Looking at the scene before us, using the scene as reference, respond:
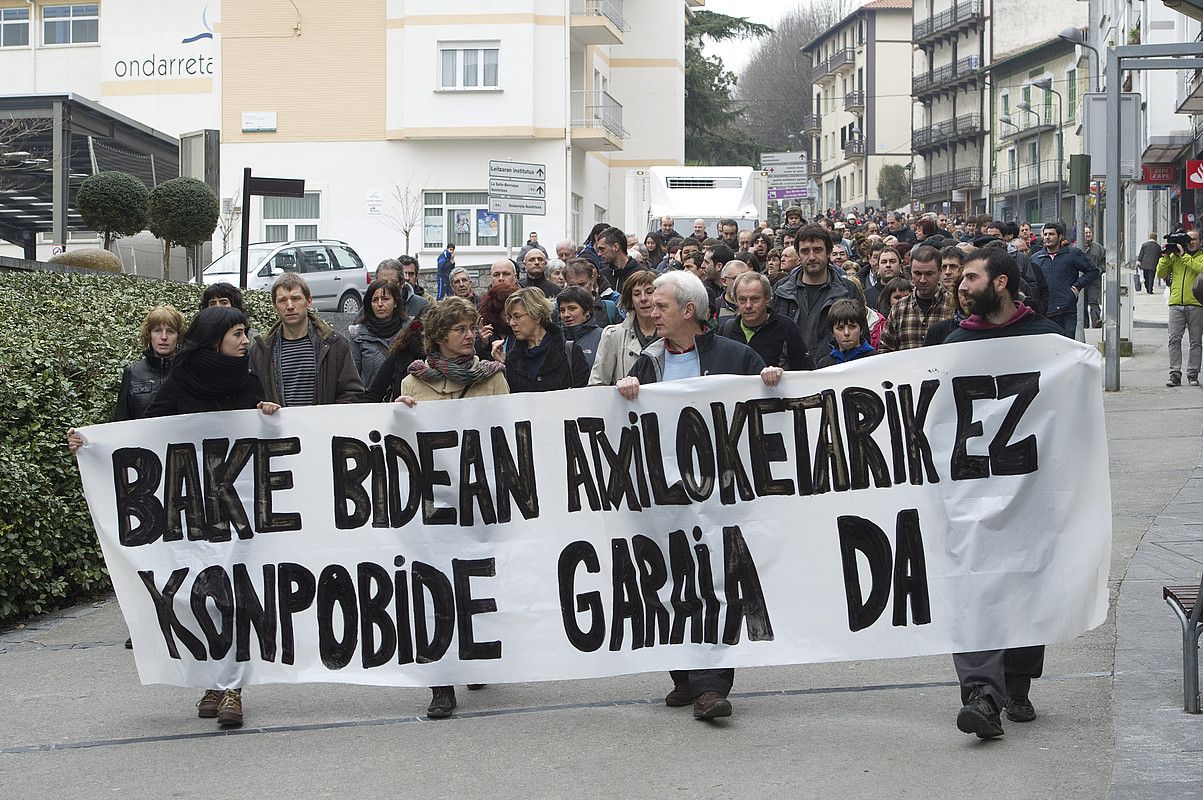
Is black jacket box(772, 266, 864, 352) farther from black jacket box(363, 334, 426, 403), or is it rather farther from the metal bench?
the metal bench

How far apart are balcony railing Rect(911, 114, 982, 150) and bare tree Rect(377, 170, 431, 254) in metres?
50.3

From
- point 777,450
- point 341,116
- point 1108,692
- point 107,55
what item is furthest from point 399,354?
point 107,55

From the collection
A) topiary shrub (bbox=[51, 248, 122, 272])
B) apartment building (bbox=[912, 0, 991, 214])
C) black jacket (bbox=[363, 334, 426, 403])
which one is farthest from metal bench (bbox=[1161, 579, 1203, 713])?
apartment building (bbox=[912, 0, 991, 214])

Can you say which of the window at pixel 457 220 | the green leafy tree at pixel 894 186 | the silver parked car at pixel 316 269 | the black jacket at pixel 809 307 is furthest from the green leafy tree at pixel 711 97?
the black jacket at pixel 809 307

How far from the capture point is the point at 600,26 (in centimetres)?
4466

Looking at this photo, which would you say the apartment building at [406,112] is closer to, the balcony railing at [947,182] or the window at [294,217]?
the window at [294,217]

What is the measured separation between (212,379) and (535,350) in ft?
5.30

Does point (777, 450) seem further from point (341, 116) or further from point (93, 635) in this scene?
point (341, 116)

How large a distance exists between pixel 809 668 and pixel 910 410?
1.43 meters

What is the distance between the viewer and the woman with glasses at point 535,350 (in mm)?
7895

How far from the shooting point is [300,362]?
7926mm

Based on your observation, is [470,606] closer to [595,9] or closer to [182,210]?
[182,210]

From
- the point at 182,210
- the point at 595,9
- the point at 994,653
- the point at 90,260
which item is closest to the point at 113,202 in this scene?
the point at 182,210

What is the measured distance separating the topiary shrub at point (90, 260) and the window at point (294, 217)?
2003 centimetres
